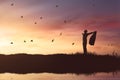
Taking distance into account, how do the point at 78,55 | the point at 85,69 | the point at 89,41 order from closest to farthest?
the point at 85,69
the point at 78,55
the point at 89,41

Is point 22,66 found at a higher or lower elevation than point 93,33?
lower

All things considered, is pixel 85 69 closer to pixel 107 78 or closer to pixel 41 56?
pixel 41 56

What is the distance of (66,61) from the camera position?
1553 inches

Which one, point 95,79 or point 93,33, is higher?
point 93,33

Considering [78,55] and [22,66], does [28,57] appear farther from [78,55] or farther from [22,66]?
[78,55]

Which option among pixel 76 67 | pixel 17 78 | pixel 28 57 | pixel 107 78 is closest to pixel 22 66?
pixel 28 57

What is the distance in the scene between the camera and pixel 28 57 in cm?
3966

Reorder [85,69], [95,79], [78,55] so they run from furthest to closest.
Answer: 1. [78,55]
2. [85,69]
3. [95,79]

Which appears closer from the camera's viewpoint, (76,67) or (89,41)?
(76,67)

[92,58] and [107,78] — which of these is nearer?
[107,78]

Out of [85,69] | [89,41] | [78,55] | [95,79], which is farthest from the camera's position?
[89,41]

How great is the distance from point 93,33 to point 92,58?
3.96 meters

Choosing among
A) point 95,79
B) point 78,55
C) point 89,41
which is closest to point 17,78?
point 95,79

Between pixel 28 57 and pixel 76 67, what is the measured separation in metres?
4.31
